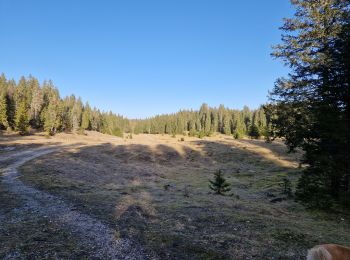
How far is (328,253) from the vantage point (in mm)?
5996

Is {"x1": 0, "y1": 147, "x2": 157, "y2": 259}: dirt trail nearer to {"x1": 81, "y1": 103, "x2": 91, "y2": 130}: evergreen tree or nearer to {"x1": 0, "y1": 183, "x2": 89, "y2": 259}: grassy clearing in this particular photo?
{"x1": 0, "y1": 183, "x2": 89, "y2": 259}: grassy clearing

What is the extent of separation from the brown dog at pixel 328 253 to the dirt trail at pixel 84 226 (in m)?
5.03

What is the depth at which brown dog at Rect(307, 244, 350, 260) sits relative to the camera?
19.5 feet

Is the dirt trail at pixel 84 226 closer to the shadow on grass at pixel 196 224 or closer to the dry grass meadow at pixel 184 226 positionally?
the dry grass meadow at pixel 184 226

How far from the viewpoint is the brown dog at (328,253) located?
5.94 metres

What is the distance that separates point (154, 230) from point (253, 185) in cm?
1996

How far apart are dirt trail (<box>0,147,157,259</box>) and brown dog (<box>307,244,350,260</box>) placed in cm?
503

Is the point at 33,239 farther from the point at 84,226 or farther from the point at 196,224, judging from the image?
the point at 196,224

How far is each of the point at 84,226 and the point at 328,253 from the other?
9.42 meters

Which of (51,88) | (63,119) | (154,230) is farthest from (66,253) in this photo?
(51,88)

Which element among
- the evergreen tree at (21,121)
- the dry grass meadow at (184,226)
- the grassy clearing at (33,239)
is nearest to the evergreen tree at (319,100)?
the dry grass meadow at (184,226)

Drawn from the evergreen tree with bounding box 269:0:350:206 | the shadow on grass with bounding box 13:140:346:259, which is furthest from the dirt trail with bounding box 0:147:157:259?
the evergreen tree with bounding box 269:0:350:206

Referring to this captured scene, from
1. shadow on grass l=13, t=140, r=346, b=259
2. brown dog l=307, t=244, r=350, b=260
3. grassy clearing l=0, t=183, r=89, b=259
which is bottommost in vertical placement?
shadow on grass l=13, t=140, r=346, b=259

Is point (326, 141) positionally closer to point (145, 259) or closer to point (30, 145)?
point (145, 259)
